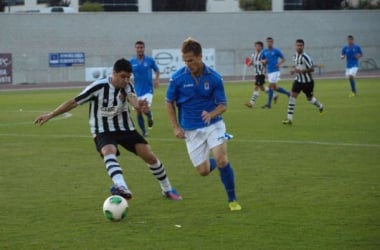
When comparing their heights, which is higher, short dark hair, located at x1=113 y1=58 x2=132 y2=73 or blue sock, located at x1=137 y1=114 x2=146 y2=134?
short dark hair, located at x1=113 y1=58 x2=132 y2=73

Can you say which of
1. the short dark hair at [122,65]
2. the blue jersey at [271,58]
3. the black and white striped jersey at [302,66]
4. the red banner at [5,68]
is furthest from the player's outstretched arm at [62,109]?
the red banner at [5,68]

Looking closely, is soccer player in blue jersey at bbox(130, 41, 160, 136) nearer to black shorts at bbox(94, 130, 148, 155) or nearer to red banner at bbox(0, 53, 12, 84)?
black shorts at bbox(94, 130, 148, 155)

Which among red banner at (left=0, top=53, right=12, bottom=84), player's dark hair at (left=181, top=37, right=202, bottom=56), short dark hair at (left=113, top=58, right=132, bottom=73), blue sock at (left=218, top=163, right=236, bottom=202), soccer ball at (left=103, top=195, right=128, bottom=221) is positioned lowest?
red banner at (left=0, top=53, right=12, bottom=84)

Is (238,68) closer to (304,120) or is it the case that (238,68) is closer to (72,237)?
(304,120)

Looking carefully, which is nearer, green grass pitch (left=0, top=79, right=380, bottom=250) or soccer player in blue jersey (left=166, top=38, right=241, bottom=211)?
green grass pitch (left=0, top=79, right=380, bottom=250)

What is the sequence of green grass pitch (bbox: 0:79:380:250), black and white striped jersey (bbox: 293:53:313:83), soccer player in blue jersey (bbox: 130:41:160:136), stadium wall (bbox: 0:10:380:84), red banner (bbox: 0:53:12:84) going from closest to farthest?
1. green grass pitch (bbox: 0:79:380:250)
2. soccer player in blue jersey (bbox: 130:41:160:136)
3. black and white striped jersey (bbox: 293:53:313:83)
4. red banner (bbox: 0:53:12:84)
5. stadium wall (bbox: 0:10:380:84)

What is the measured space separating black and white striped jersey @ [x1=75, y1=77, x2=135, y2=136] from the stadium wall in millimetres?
41422

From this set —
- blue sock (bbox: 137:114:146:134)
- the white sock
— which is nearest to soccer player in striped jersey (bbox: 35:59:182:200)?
the white sock

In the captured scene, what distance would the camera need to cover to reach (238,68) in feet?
197

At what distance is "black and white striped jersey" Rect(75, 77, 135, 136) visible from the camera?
35.8ft

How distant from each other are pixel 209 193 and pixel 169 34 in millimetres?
46923

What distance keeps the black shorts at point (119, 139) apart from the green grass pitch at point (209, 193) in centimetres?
78

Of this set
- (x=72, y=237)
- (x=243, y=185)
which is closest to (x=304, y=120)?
(x=243, y=185)

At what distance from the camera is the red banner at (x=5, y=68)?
1988 inches
